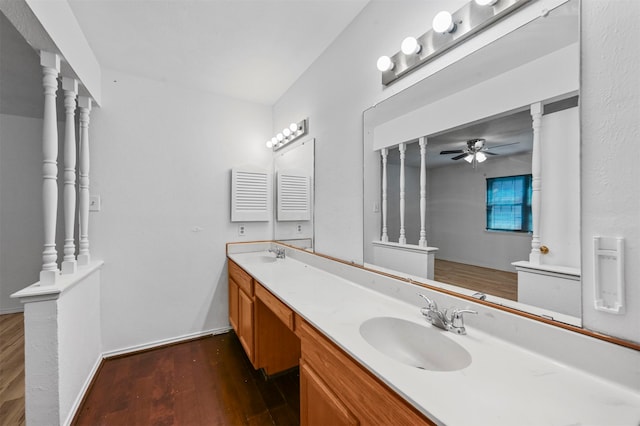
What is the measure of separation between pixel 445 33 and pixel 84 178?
2602 mm

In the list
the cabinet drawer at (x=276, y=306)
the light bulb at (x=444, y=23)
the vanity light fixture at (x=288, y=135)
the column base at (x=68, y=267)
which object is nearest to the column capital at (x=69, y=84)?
the column base at (x=68, y=267)

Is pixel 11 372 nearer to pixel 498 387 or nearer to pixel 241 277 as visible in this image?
pixel 241 277

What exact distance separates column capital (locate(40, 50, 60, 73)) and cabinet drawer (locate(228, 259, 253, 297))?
1676 millimetres

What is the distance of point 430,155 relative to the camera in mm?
1254

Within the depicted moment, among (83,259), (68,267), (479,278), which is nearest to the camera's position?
(479,278)

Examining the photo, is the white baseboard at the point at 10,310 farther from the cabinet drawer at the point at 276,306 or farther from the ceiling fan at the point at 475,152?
the ceiling fan at the point at 475,152

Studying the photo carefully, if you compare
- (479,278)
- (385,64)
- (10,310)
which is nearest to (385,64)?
(385,64)

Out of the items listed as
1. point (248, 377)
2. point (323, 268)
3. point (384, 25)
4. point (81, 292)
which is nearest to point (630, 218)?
point (384, 25)

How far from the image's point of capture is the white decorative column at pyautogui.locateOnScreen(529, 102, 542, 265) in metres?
0.87

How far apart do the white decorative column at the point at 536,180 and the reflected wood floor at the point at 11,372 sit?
2.80 metres

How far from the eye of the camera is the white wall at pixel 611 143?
672 millimetres

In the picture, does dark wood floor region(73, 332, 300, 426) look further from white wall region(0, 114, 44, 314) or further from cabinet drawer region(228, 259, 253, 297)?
white wall region(0, 114, 44, 314)

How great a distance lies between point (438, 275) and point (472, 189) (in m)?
0.41

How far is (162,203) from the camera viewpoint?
2.47 m
